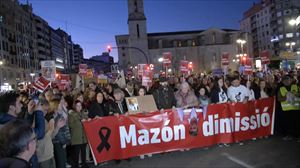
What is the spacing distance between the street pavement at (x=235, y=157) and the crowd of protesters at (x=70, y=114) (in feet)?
3.06

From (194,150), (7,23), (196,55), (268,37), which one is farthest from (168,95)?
(268,37)

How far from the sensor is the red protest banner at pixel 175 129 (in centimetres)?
952

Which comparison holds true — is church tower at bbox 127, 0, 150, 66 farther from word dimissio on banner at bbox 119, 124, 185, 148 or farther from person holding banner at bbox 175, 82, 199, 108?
word dimissio on banner at bbox 119, 124, 185, 148

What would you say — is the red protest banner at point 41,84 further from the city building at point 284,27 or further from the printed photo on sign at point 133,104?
the city building at point 284,27

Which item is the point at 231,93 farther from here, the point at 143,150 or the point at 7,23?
the point at 7,23

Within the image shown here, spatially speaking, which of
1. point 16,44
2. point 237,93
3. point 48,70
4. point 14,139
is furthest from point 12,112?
point 16,44

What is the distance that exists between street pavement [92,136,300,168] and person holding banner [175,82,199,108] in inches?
50.8

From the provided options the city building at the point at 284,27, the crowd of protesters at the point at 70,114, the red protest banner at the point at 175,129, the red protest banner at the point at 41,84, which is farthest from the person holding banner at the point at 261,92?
the city building at the point at 284,27

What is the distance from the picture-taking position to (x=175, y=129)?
10.1m

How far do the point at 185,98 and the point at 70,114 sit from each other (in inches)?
134

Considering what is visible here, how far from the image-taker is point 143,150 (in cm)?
986

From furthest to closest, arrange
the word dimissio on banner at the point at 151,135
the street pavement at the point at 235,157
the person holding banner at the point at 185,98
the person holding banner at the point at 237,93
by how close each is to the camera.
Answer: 1. the person holding banner at the point at 237,93
2. the person holding banner at the point at 185,98
3. the word dimissio on banner at the point at 151,135
4. the street pavement at the point at 235,157

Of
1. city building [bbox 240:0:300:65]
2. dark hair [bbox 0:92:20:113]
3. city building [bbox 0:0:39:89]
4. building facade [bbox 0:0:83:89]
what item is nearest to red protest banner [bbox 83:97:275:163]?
dark hair [bbox 0:92:20:113]

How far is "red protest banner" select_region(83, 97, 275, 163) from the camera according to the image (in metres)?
9.52
